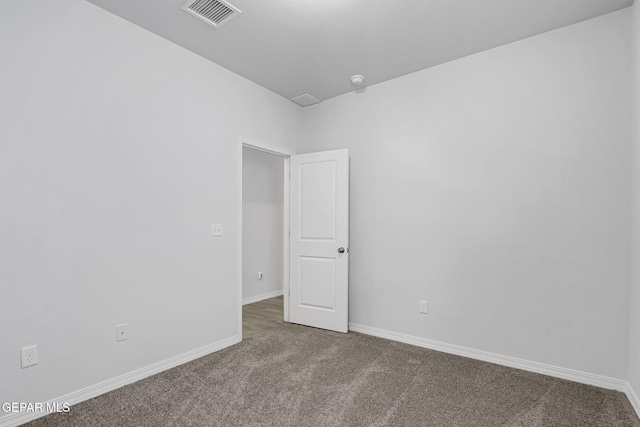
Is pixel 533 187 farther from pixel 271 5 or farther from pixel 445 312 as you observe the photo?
pixel 271 5

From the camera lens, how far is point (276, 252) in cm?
537

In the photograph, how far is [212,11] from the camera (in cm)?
230

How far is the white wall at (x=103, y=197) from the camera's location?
1901 millimetres

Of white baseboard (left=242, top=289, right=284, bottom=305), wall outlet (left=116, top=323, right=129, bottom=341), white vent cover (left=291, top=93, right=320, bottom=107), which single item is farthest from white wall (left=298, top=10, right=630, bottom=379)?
wall outlet (left=116, top=323, right=129, bottom=341)

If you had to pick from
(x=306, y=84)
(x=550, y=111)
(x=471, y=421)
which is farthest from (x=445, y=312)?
(x=306, y=84)

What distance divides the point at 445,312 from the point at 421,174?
1.34 m

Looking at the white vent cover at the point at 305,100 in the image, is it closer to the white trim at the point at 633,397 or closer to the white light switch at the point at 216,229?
the white light switch at the point at 216,229

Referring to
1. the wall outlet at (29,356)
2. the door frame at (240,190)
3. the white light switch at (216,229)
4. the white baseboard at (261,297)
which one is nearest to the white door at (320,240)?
the door frame at (240,190)

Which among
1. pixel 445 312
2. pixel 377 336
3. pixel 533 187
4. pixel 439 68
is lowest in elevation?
pixel 377 336

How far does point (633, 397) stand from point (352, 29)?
3230mm

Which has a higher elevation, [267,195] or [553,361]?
[267,195]

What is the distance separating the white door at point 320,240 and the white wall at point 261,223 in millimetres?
1316

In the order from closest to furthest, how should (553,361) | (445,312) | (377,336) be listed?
(553,361) < (445,312) < (377,336)

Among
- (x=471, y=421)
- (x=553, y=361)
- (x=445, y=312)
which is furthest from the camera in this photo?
(x=445, y=312)
